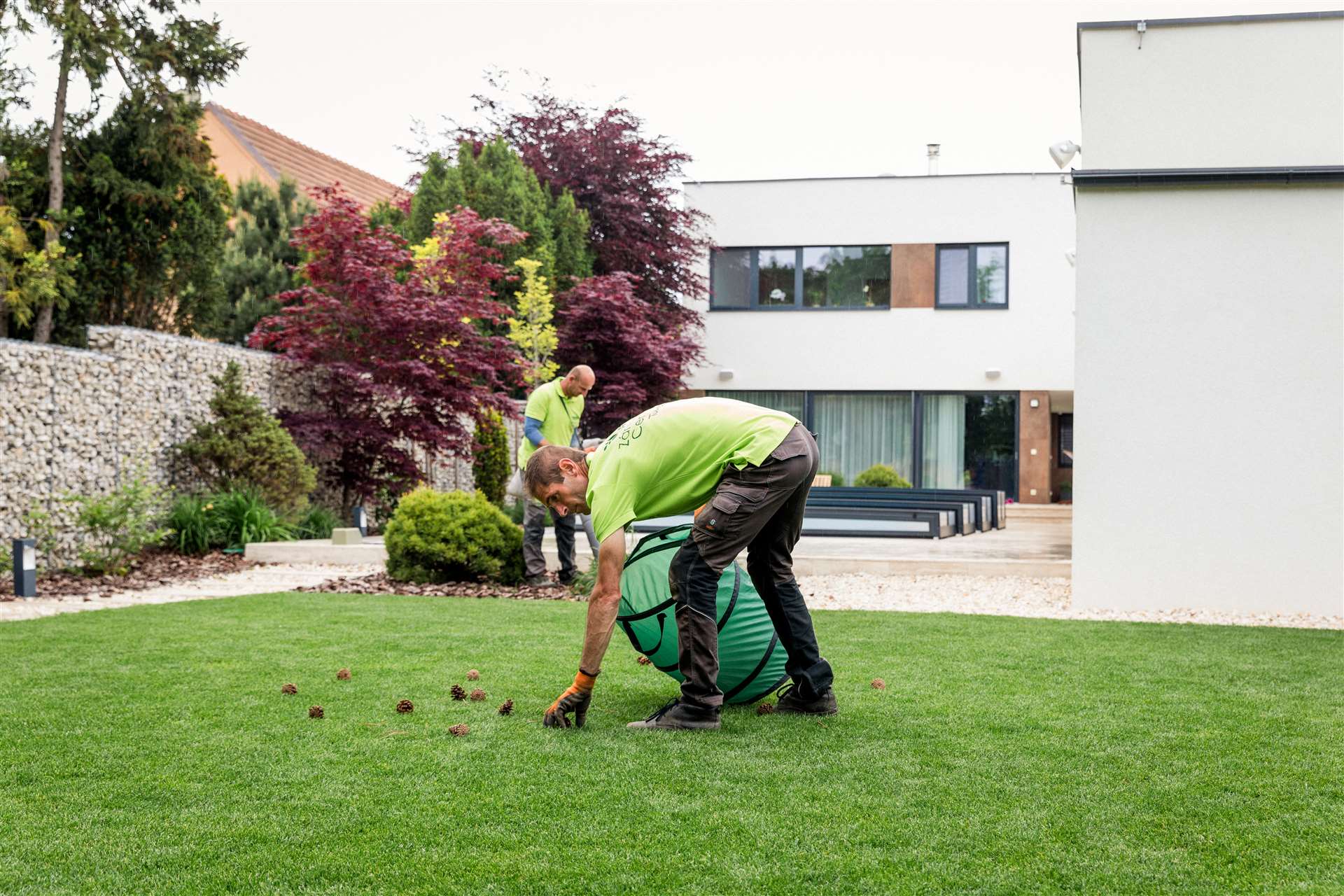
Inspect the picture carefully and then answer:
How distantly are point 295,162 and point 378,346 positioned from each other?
13.9 meters

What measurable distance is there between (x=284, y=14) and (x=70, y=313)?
182 inches

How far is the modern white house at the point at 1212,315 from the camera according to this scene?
8383 millimetres

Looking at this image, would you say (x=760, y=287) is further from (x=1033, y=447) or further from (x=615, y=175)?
(x=1033, y=447)

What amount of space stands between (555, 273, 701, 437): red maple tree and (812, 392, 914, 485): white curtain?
13.7ft

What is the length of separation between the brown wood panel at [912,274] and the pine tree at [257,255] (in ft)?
36.6

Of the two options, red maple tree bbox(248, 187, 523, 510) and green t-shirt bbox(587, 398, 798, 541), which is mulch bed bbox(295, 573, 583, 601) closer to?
red maple tree bbox(248, 187, 523, 510)

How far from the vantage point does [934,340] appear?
76.9 ft

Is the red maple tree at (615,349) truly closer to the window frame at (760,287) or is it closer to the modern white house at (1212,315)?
the window frame at (760,287)

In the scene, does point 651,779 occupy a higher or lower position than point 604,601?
lower

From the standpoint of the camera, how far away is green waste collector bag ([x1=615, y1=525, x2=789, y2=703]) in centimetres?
464

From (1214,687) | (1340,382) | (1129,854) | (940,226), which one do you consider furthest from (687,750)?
(940,226)

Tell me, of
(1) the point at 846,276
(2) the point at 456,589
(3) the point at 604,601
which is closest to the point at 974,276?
(1) the point at 846,276

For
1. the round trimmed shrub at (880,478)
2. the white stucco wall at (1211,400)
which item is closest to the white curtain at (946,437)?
the round trimmed shrub at (880,478)

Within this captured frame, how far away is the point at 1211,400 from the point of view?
850 centimetres
